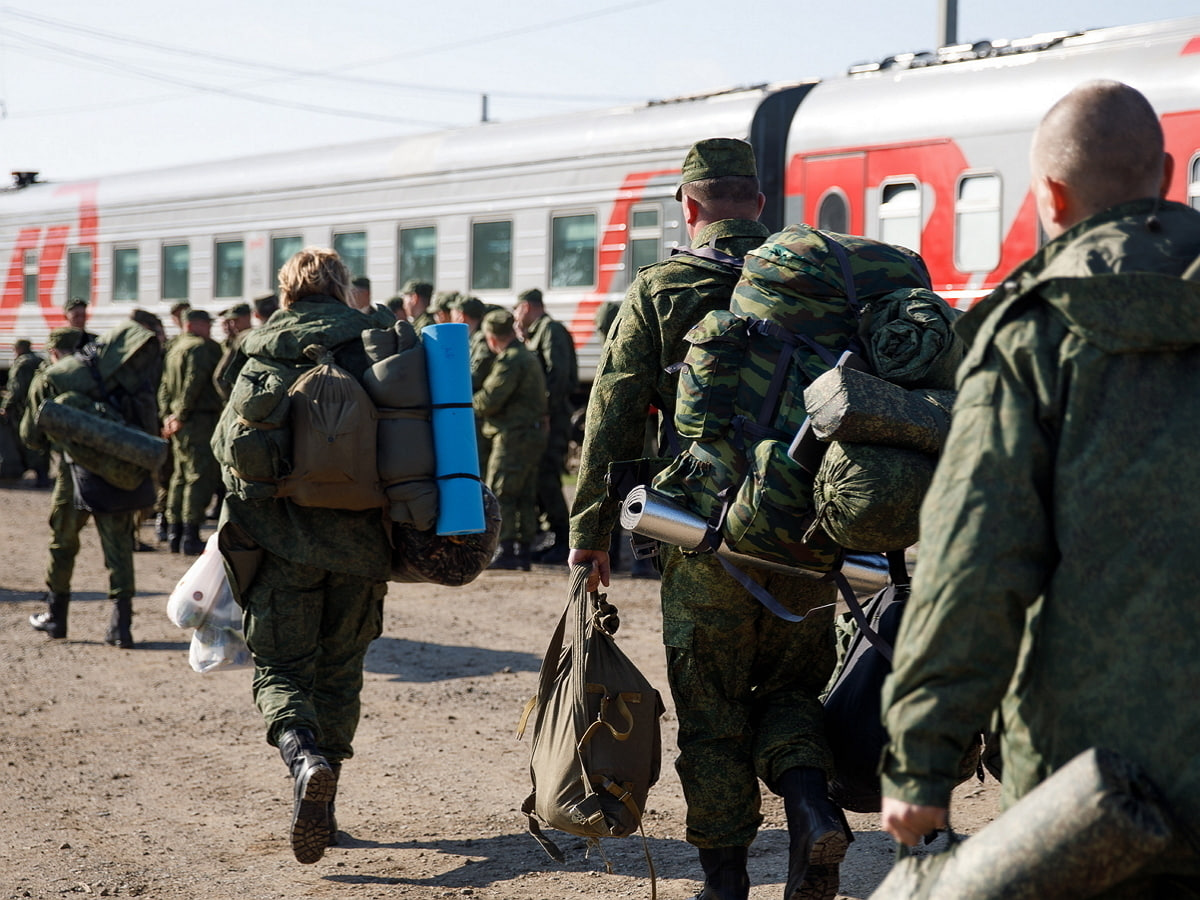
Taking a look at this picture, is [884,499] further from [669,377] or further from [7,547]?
[7,547]

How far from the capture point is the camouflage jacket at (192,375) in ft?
40.3

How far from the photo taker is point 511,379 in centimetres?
1135

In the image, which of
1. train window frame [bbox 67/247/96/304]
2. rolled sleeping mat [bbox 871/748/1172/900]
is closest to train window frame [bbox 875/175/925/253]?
rolled sleeping mat [bbox 871/748/1172/900]

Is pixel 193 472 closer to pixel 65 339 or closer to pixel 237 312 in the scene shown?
pixel 237 312

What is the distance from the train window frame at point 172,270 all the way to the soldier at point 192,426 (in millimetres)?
5714

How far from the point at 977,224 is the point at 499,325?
3.72 metres

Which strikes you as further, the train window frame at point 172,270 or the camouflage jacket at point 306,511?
the train window frame at point 172,270

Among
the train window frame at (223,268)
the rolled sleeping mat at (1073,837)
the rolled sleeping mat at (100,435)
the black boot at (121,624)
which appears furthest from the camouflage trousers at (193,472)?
the rolled sleeping mat at (1073,837)

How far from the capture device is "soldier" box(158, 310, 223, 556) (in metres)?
12.3

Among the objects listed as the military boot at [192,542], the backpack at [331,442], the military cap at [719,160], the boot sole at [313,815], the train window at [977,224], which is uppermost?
the train window at [977,224]

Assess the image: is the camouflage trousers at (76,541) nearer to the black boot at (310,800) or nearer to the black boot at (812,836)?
the black boot at (310,800)

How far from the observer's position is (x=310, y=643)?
4.94 m

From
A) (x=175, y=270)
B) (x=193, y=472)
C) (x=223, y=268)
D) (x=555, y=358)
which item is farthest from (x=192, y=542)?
(x=175, y=270)

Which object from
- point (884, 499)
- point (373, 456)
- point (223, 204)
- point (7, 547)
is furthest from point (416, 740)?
point (223, 204)
